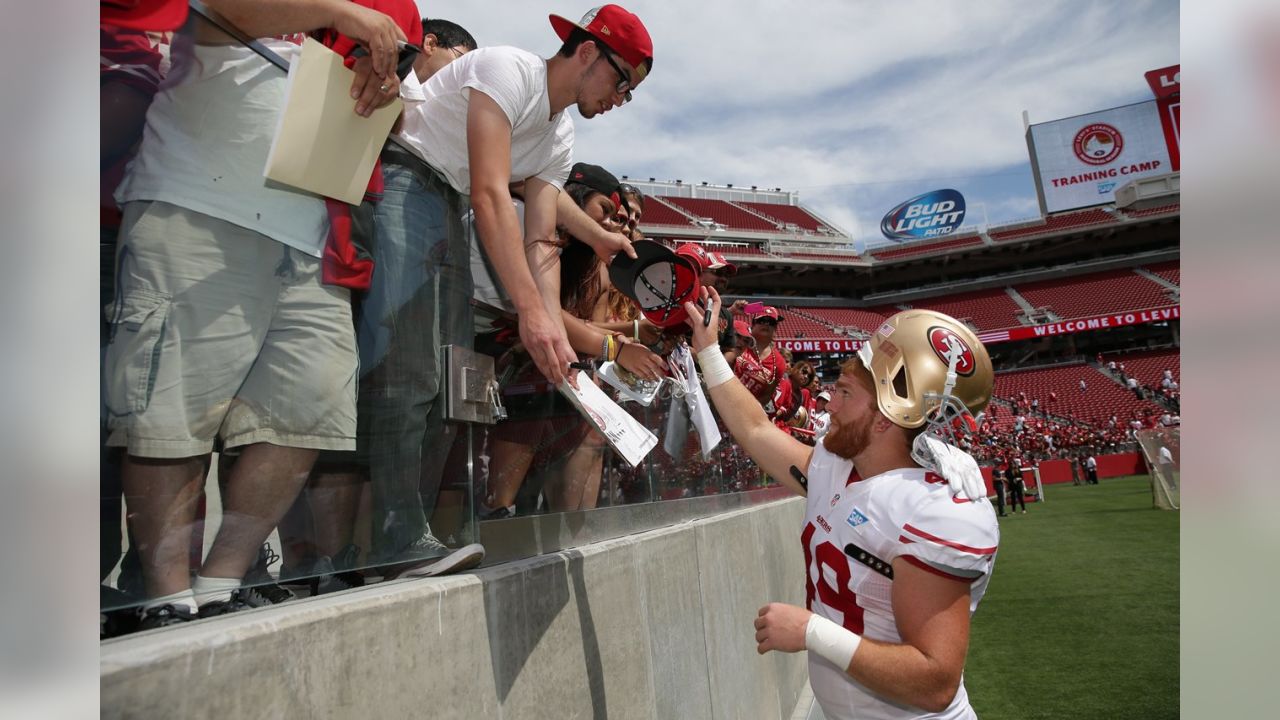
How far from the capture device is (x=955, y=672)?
6.68 feet

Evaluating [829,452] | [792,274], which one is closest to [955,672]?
[829,452]

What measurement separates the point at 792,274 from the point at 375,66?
4986 cm

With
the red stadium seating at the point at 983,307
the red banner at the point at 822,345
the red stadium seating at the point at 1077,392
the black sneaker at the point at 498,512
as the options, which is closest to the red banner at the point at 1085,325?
the red stadium seating at the point at 983,307

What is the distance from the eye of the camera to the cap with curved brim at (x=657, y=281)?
2.65 metres

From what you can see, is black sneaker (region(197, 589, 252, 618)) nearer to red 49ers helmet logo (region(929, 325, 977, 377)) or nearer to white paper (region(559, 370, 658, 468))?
white paper (region(559, 370, 658, 468))

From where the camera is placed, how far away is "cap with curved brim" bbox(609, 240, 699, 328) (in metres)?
2.65

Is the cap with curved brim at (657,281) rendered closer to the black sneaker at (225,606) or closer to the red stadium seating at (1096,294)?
the black sneaker at (225,606)

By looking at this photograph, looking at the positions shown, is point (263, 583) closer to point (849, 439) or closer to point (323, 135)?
point (323, 135)

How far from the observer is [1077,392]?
131 ft

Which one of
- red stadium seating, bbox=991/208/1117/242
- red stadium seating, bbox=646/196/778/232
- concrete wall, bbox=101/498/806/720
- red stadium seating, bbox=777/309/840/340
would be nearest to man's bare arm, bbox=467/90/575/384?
concrete wall, bbox=101/498/806/720

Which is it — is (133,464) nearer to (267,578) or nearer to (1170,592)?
(267,578)

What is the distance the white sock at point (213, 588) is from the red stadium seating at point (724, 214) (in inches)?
2011

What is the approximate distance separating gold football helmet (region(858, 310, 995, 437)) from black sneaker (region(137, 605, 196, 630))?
5.50 ft

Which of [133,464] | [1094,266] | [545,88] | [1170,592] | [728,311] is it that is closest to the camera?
[133,464]
